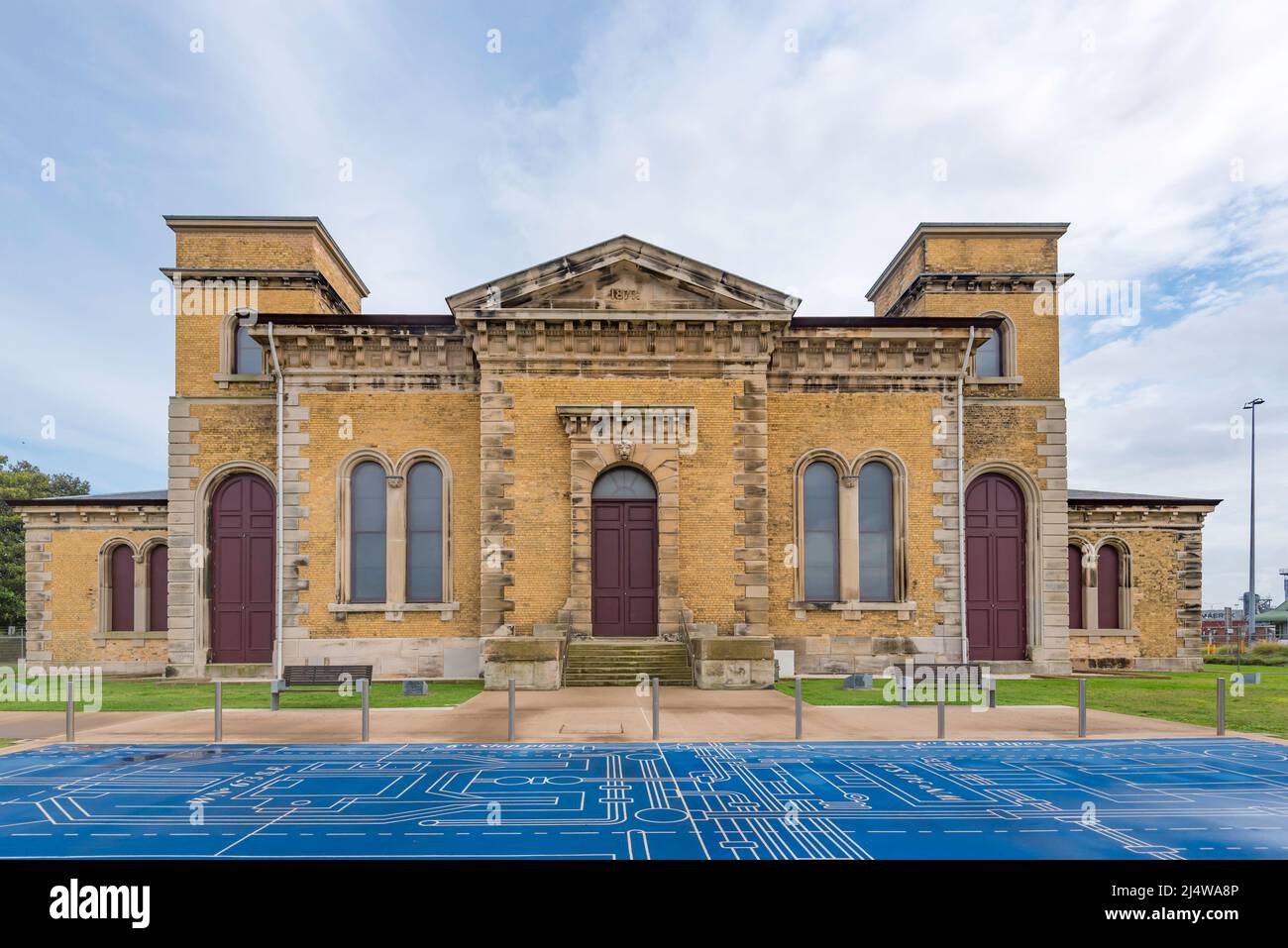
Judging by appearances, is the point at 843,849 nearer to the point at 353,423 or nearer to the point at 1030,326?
the point at 353,423

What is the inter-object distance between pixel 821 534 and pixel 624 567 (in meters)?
5.76

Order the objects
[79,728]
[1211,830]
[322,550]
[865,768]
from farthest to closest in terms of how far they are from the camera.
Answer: [322,550] < [79,728] < [865,768] < [1211,830]

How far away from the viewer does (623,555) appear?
20.5 m

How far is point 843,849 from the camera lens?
6590 mm

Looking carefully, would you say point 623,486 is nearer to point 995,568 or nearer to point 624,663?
point 624,663

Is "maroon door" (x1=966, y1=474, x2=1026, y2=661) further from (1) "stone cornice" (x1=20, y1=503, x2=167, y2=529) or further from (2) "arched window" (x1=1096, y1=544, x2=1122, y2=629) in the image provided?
(1) "stone cornice" (x1=20, y1=503, x2=167, y2=529)

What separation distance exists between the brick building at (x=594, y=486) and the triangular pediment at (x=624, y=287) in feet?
0.24

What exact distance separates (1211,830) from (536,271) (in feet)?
57.3

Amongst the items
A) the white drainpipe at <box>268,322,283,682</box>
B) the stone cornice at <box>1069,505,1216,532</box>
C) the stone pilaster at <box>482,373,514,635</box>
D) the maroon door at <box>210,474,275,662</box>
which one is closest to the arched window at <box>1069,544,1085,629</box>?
the stone cornice at <box>1069,505,1216,532</box>

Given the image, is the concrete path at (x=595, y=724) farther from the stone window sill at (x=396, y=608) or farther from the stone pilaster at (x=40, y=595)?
the stone pilaster at (x=40, y=595)

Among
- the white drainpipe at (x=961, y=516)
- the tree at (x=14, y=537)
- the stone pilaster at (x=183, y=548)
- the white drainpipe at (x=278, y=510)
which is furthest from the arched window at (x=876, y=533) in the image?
the tree at (x=14, y=537)

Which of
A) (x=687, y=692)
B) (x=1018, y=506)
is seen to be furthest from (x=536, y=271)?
(x=1018, y=506)

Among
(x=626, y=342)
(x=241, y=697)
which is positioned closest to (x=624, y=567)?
(x=626, y=342)

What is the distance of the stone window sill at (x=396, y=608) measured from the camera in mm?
21109
